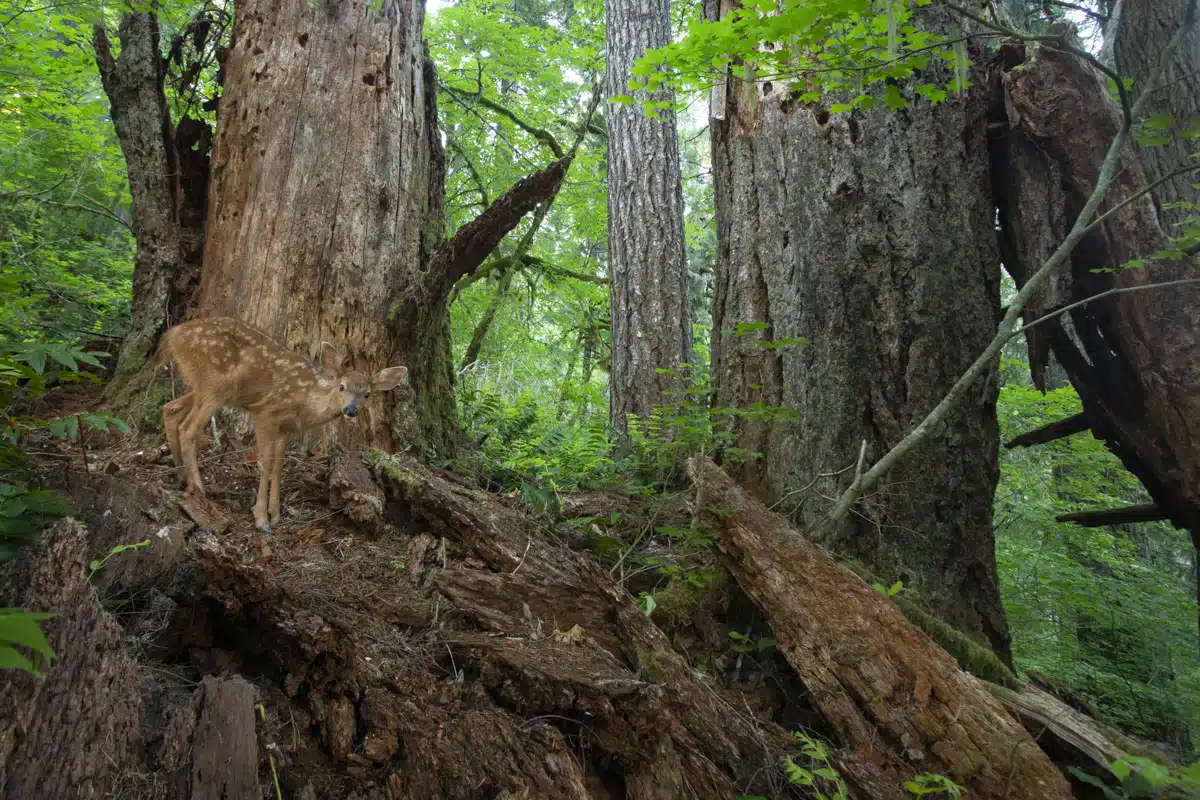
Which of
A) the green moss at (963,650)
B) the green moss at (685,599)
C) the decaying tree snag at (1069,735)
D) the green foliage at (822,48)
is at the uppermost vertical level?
the green foliage at (822,48)

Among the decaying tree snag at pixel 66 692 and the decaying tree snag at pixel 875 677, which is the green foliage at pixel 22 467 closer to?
the decaying tree snag at pixel 66 692

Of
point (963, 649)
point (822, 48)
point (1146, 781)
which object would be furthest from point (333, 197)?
point (1146, 781)

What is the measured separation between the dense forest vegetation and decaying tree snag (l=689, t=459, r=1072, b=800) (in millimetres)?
19

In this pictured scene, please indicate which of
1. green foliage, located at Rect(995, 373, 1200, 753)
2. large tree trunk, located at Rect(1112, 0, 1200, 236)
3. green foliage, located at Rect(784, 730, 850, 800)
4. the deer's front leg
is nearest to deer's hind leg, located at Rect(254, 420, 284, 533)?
the deer's front leg

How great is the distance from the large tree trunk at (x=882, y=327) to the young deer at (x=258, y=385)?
93.5 inches

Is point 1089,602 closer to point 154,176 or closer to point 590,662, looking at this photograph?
point 590,662

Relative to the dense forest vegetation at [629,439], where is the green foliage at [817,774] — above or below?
below

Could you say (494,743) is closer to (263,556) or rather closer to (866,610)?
(263,556)

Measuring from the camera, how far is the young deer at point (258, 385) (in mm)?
3855

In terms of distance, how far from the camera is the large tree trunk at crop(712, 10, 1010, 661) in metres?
4.21

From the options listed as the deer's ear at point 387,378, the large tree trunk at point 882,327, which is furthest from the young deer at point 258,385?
the large tree trunk at point 882,327

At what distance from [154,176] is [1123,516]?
7182 mm

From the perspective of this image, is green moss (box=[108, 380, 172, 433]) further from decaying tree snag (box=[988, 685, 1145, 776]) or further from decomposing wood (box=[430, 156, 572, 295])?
decaying tree snag (box=[988, 685, 1145, 776])

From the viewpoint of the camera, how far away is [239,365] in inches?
155
